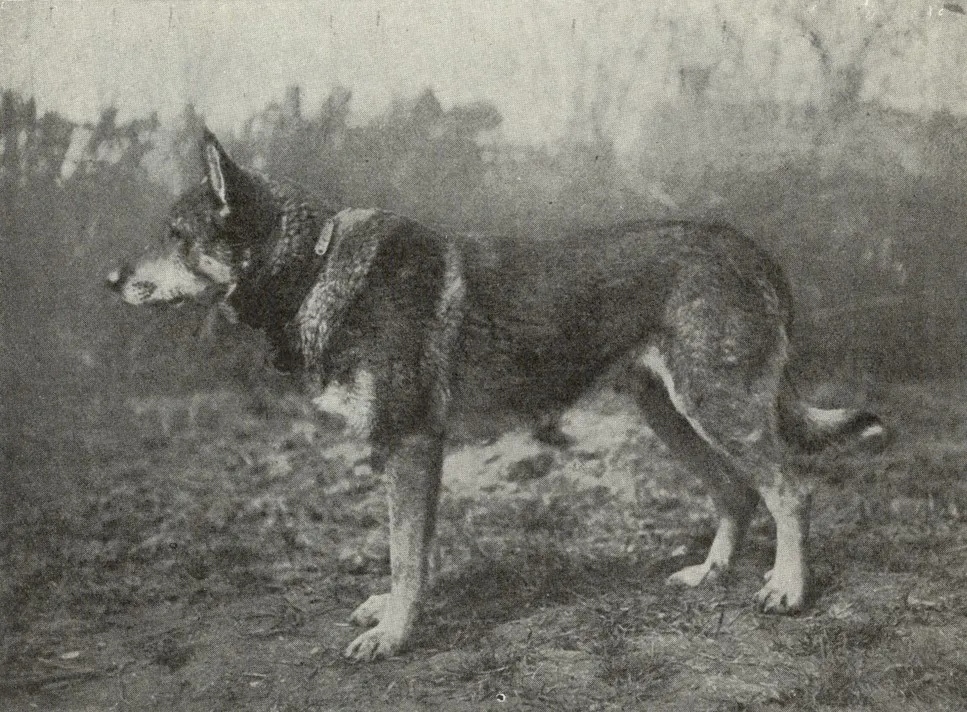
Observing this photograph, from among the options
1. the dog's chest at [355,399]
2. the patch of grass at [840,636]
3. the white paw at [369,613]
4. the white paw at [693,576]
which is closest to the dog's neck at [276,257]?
the dog's chest at [355,399]

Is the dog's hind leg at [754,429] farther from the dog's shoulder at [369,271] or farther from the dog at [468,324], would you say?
the dog's shoulder at [369,271]

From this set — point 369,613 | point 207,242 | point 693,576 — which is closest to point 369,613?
point 369,613

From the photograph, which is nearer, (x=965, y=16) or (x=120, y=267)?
(x=120, y=267)

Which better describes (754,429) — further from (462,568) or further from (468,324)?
(462,568)

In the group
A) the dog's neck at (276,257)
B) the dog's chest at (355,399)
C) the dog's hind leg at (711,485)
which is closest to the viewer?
the dog's chest at (355,399)

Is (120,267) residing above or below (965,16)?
below

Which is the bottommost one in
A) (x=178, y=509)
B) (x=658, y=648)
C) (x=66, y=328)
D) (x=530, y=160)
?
(x=658, y=648)

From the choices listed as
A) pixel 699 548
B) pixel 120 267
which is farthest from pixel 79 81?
pixel 699 548

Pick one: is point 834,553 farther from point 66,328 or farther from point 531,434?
point 66,328
